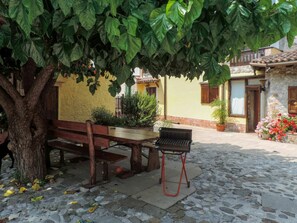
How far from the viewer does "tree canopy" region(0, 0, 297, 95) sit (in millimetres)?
1395

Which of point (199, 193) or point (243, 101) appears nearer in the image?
point (199, 193)

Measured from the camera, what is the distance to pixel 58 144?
4.87 meters

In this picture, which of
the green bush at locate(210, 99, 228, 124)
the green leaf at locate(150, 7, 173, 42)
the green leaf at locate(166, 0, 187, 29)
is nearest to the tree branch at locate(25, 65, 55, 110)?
the green leaf at locate(150, 7, 173, 42)

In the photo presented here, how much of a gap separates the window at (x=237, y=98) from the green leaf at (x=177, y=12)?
11396 millimetres

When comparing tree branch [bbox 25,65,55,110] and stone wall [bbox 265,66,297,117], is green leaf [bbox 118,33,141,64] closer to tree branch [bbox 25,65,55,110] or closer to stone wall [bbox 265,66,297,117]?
tree branch [bbox 25,65,55,110]

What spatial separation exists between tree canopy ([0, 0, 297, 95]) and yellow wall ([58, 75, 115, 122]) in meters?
6.91

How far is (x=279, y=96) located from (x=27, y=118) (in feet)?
32.1

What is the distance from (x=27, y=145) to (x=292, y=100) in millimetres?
9788

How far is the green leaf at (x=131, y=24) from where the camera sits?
57.9 inches

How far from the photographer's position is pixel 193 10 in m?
1.32

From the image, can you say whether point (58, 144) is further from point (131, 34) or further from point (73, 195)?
point (131, 34)

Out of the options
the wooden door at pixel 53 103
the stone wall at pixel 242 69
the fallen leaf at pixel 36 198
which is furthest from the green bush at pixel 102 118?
the stone wall at pixel 242 69

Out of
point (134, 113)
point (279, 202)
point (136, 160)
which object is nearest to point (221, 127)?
point (134, 113)

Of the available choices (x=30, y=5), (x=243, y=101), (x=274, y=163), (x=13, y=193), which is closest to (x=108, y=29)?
(x=30, y=5)
